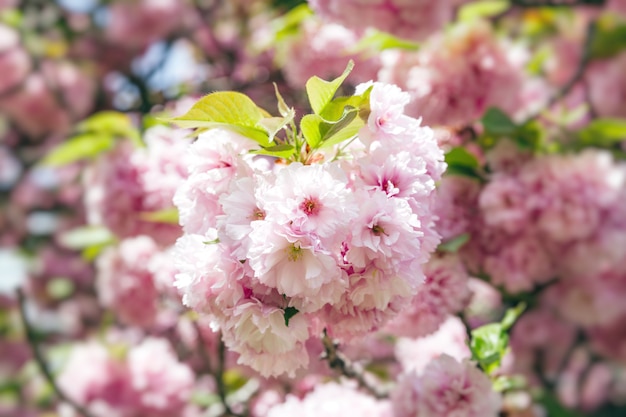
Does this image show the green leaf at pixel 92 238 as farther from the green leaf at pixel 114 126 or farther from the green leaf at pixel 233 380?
the green leaf at pixel 233 380

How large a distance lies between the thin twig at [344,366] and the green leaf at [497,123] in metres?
0.53

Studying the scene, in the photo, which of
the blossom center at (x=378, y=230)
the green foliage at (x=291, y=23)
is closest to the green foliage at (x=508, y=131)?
the green foliage at (x=291, y=23)

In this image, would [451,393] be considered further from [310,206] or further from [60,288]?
[60,288]

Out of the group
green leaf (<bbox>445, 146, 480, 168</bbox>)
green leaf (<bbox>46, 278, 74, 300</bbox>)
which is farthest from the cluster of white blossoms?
green leaf (<bbox>46, 278, 74, 300</bbox>)

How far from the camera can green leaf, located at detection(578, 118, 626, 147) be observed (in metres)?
1.48

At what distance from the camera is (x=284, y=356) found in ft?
2.38

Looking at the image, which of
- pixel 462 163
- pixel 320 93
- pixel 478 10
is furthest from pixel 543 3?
pixel 320 93

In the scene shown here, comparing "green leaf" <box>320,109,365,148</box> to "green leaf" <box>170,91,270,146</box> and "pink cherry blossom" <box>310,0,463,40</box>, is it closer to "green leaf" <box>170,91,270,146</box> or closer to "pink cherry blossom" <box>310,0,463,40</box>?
"green leaf" <box>170,91,270,146</box>

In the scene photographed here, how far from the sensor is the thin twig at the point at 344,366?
0.98 m

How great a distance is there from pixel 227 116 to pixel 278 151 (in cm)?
7

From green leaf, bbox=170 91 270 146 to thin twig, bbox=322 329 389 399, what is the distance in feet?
0.91

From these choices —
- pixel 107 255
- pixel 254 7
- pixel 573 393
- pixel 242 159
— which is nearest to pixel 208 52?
pixel 254 7

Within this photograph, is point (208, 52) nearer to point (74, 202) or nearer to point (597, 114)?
point (74, 202)

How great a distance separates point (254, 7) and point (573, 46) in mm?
1418
